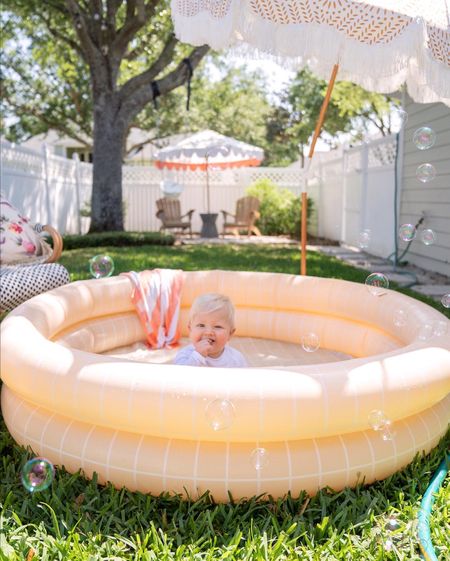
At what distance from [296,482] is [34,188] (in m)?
10.4

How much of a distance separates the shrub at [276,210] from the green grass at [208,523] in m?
13.0

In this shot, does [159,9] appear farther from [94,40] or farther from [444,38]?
[444,38]

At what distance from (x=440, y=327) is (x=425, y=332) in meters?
0.10

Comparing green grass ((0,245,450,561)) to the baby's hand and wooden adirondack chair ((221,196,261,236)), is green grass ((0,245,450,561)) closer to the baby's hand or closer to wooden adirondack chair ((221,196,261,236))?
the baby's hand

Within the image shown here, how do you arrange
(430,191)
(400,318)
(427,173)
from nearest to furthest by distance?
(400,318)
(427,173)
(430,191)

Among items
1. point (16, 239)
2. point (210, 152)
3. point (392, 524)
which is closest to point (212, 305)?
point (392, 524)

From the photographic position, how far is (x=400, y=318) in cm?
366

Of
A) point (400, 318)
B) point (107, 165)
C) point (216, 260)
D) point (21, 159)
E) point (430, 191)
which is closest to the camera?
point (400, 318)

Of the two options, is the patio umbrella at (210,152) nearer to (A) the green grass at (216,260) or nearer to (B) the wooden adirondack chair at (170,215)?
(B) the wooden adirondack chair at (170,215)

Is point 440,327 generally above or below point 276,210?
below

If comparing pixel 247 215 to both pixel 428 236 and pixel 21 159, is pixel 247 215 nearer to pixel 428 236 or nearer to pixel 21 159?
pixel 21 159

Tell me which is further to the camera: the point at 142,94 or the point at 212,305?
the point at 142,94

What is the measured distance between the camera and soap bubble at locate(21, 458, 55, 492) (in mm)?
2203

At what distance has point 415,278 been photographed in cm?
761
